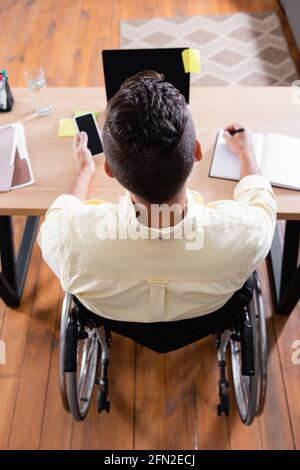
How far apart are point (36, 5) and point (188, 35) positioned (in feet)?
3.89

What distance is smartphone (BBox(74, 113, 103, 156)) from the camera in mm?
1376

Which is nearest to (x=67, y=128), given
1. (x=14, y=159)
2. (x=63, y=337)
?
(x=14, y=159)

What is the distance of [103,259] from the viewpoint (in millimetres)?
876

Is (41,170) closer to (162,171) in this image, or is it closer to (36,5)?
(162,171)

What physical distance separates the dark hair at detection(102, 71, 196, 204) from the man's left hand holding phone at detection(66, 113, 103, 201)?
0.44 metres

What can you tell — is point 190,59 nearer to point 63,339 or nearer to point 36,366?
point 63,339

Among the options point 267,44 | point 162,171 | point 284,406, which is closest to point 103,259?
point 162,171

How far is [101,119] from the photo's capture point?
147cm

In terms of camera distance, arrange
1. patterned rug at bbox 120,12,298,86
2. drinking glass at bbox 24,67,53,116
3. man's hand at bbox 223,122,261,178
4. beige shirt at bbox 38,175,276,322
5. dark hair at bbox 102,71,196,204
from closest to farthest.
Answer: dark hair at bbox 102,71,196,204, beige shirt at bbox 38,175,276,322, man's hand at bbox 223,122,261,178, drinking glass at bbox 24,67,53,116, patterned rug at bbox 120,12,298,86

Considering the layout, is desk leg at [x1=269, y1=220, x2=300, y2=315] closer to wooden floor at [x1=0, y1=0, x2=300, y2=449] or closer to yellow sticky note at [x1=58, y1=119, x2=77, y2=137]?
wooden floor at [x1=0, y1=0, x2=300, y2=449]

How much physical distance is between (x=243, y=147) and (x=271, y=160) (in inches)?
3.5

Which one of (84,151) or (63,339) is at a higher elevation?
(84,151)

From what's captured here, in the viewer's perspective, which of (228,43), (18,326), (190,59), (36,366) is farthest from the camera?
(228,43)

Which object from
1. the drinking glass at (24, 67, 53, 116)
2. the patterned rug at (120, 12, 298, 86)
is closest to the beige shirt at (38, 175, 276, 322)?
the drinking glass at (24, 67, 53, 116)
